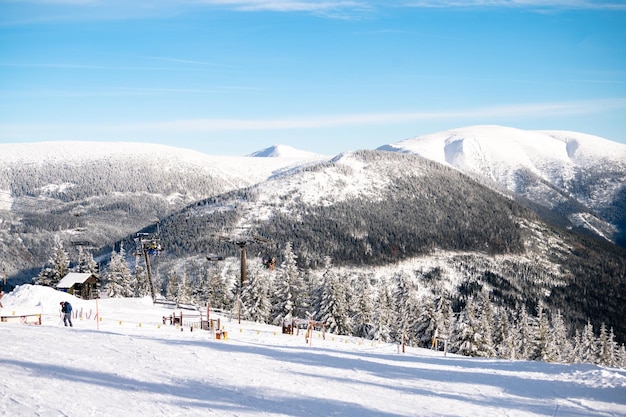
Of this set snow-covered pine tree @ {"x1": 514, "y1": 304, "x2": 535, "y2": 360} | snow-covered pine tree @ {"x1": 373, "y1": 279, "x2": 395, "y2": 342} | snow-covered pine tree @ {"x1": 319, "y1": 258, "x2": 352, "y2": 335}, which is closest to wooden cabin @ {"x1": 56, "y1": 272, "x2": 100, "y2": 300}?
snow-covered pine tree @ {"x1": 319, "y1": 258, "x2": 352, "y2": 335}

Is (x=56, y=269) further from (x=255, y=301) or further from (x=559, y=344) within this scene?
(x=559, y=344)

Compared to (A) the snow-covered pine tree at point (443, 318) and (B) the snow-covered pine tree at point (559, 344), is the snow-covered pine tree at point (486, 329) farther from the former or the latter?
(B) the snow-covered pine tree at point (559, 344)

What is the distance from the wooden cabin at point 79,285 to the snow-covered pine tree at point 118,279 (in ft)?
27.4

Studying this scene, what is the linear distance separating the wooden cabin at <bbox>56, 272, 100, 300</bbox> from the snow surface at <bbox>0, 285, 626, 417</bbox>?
40.9 meters

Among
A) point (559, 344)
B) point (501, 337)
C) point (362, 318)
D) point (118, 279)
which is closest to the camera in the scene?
point (362, 318)

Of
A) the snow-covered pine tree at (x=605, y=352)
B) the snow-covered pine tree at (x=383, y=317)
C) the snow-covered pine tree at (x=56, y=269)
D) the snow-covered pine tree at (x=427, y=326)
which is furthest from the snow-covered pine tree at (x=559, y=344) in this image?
the snow-covered pine tree at (x=56, y=269)

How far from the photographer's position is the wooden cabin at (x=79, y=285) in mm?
65375

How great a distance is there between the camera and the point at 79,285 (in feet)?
217

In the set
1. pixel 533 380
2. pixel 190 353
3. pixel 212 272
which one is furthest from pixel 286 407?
pixel 212 272

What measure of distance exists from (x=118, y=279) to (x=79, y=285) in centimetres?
1137

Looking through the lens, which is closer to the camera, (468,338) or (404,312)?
(468,338)

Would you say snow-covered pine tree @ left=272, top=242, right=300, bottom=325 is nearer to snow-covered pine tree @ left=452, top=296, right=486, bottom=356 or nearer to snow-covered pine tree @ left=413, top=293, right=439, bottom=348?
snow-covered pine tree @ left=413, top=293, right=439, bottom=348

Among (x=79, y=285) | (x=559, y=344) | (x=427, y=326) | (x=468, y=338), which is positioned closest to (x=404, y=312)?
(x=427, y=326)

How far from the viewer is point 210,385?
18.5 metres
